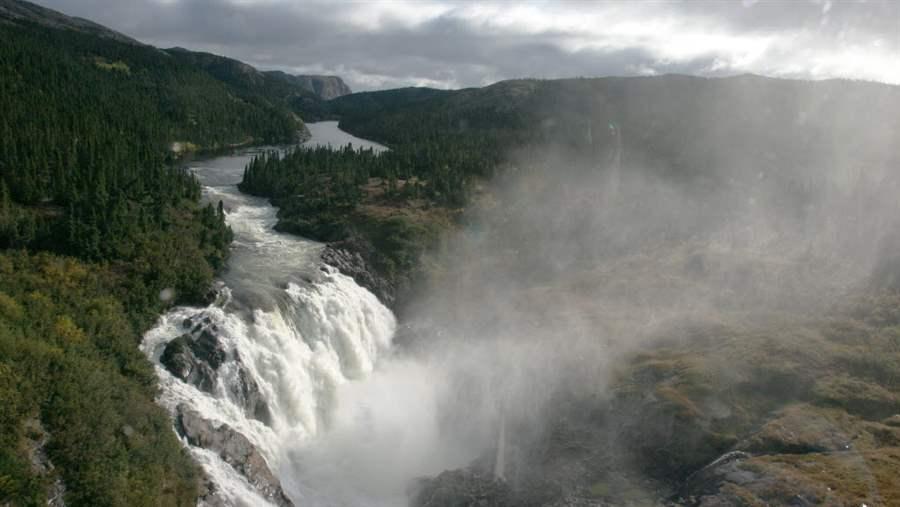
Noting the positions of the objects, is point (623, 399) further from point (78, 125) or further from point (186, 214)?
point (78, 125)

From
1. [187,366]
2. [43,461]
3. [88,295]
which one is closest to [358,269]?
[88,295]

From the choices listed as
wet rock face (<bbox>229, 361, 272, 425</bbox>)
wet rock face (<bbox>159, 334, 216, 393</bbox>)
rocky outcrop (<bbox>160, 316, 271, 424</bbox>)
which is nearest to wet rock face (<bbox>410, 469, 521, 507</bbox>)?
wet rock face (<bbox>229, 361, 272, 425</bbox>)

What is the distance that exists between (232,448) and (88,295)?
609 inches

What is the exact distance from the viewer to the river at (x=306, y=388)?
37031 millimetres

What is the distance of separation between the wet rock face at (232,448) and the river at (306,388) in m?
0.47

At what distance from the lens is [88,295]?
40.4 m

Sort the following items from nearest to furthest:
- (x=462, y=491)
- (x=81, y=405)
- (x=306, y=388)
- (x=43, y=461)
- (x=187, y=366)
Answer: (x=43, y=461) < (x=81, y=405) < (x=462, y=491) < (x=187, y=366) < (x=306, y=388)

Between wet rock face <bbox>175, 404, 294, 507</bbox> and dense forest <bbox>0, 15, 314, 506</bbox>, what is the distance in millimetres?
1912

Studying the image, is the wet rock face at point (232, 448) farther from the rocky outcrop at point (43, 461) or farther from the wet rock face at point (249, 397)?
the rocky outcrop at point (43, 461)

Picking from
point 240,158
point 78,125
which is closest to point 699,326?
point 78,125

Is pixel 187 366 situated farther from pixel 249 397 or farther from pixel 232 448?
pixel 232 448

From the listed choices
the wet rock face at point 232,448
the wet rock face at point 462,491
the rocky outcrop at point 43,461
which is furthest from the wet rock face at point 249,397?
the rocky outcrop at point 43,461

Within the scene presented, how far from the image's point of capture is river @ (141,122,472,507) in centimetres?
3703

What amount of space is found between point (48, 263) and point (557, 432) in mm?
36081
